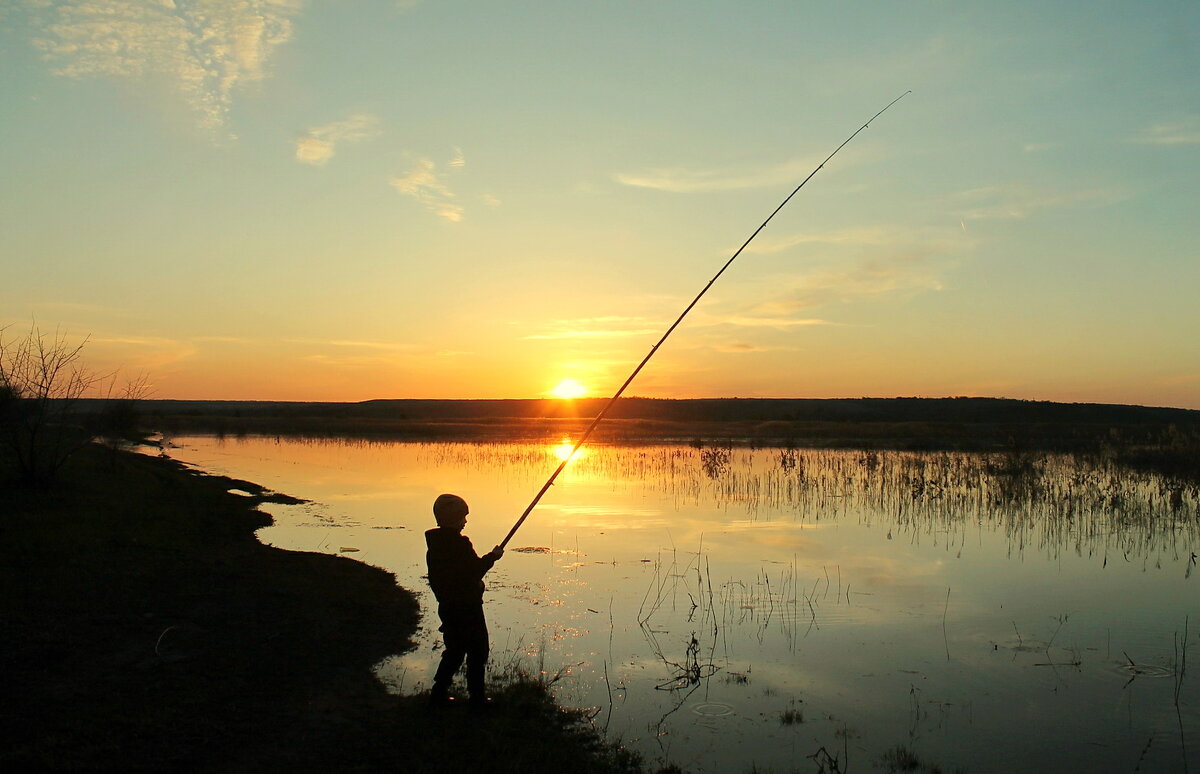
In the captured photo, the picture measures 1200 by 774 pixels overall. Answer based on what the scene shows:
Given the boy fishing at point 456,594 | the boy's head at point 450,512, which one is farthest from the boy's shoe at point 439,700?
the boy's head at point 450,512

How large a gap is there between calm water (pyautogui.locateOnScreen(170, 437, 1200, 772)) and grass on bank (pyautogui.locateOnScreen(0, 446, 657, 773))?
0.76 meters

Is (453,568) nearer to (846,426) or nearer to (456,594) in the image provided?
(456,594)

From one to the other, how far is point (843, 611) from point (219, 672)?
7.80 meters

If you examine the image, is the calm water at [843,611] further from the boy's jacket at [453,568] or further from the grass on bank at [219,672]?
the boy's jacket at [453,568]

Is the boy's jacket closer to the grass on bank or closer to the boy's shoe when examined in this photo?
the boy's shoe

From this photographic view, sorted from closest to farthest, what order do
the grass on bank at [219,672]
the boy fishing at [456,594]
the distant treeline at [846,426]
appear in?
the grass on bank at [219,672], the boy fishing at [456,594], the distant treeline at [846,426]

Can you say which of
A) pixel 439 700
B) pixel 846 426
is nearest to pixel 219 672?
pixel 439 700

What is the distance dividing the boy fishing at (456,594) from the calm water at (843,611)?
3.31 feet

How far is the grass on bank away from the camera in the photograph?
6320mm

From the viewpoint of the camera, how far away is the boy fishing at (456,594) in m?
7.32

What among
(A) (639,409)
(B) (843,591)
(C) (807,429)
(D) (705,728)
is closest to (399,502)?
Answer: (B) (843,591)

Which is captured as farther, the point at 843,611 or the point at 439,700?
the point at 843,611

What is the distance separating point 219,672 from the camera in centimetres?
807

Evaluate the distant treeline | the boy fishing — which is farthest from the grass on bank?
the distant treeline
